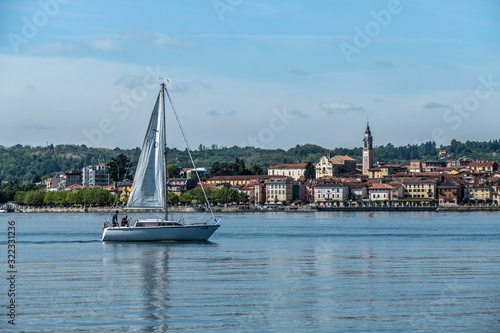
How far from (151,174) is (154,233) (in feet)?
8.83

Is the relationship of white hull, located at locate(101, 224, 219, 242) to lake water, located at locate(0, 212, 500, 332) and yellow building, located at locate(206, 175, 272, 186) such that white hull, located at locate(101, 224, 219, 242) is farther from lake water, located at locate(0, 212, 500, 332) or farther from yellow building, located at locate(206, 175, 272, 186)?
yellow building, located at locate(206, 175, 272, 186)

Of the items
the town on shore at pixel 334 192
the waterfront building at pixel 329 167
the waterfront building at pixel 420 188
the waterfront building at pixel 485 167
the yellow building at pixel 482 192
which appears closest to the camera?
the town on shore at pixel 334 192

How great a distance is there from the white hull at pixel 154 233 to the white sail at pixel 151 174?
47.7 inches

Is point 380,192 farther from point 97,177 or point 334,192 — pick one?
point 97,177

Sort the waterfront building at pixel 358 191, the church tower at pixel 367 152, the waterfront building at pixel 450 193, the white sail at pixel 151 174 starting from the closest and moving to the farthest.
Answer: the white sail at pixel 151 174
the waterfront building at pixel 450 193
the waterfront building at pixel 358 191
the church tower at pixel 367 152

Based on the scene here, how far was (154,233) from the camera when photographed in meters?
34.4

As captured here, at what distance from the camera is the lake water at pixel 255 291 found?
15.2 meters

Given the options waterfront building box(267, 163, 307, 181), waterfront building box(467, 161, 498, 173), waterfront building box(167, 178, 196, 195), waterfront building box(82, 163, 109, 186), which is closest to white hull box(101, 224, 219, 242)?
waterfront building box(167, 178, 196, 195)

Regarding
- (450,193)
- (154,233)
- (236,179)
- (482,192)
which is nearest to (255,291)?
(154,233)

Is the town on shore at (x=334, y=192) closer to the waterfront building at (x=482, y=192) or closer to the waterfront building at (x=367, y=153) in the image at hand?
the waterfront building at (x=482, y=192)

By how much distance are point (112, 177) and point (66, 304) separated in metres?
124

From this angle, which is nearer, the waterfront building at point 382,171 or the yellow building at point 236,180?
the yellow building at point 236,180

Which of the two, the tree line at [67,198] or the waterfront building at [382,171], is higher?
the waterfront building at [382,171]

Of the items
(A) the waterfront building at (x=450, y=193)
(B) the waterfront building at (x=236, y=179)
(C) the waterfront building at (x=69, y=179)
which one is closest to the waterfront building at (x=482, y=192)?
(A) the waterfront building at (x=450, y=193)
